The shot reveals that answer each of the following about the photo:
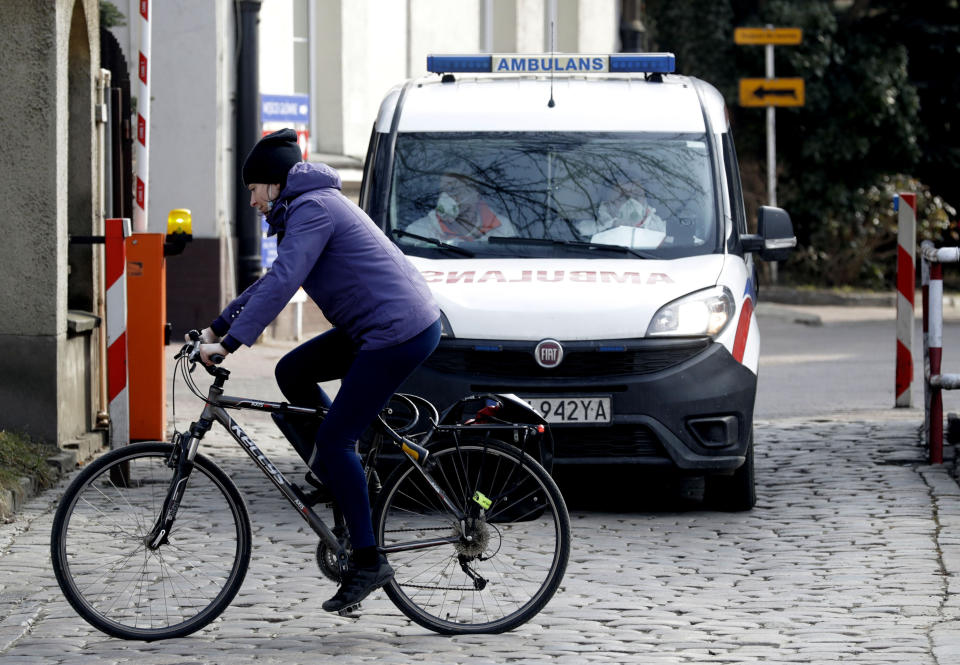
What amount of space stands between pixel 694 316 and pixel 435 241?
1448mm

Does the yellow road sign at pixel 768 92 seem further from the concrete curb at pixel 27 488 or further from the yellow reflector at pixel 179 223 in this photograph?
the yellow reflector at pixel 179 223

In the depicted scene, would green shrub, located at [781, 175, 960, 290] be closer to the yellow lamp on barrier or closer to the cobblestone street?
the cobblestone street

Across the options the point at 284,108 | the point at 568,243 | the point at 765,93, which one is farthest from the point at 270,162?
the point at 765,93

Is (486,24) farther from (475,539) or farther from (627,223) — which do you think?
(475,539)

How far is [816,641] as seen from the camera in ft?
19.8

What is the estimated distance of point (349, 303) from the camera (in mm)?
6066

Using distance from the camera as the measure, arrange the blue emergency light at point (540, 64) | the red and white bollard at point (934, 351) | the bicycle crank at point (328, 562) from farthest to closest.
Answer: the blue emergency light at point (540, 64), the red and white bollard at point (934, 351), the bicycle crank at point (328, 562)

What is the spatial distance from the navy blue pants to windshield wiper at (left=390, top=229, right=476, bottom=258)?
9.31 feet

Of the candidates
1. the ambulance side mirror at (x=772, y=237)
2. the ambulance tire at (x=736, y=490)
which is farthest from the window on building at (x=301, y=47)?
the ambulance tire at (x=736, y=490)

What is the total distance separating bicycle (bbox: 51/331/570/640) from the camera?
19.9 feet

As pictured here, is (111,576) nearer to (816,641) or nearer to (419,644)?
(419,644)

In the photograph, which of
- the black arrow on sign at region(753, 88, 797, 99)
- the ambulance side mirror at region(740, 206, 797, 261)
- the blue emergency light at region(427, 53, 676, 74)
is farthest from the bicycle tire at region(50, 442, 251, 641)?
the black arrow on sign at region(753, 88, 797, 99)

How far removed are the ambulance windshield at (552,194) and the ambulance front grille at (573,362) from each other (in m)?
0.79

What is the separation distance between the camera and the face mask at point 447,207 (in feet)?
30.1
